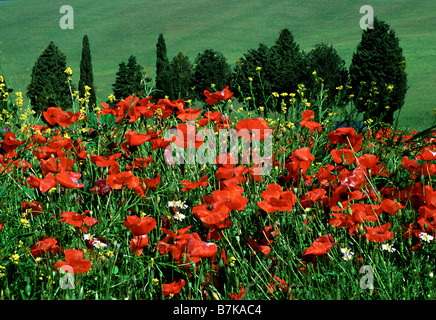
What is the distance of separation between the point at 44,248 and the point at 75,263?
0.68 ft

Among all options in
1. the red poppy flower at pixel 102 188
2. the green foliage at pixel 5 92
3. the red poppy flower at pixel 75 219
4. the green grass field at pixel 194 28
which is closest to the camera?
the red poppy flower at pixel 75 219

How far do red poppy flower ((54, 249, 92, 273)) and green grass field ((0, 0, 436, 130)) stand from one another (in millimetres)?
35888

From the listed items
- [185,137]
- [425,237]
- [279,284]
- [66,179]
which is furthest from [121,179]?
[425,237]

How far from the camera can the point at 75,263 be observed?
1475 mm

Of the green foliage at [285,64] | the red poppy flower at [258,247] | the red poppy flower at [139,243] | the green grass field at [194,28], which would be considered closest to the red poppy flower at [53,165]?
the red poppy flower at [139,243]

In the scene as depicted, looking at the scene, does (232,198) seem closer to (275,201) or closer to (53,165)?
(275,201)

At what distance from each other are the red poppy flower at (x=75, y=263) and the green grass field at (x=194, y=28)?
35888mm

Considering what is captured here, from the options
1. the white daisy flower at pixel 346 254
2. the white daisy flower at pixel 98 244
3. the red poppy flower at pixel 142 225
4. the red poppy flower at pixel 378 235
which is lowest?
the white daisy flower at pixel 346 254

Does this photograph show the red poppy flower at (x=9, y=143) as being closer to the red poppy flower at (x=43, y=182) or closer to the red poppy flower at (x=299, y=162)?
the red poppy flower at (x=43, y=182)

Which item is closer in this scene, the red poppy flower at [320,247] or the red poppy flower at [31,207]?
the red poppy flower at [320,247]

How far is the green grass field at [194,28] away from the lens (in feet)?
140

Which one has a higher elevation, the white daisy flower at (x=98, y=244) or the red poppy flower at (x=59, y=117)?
the red poppy flower at (x=59, y=117)
